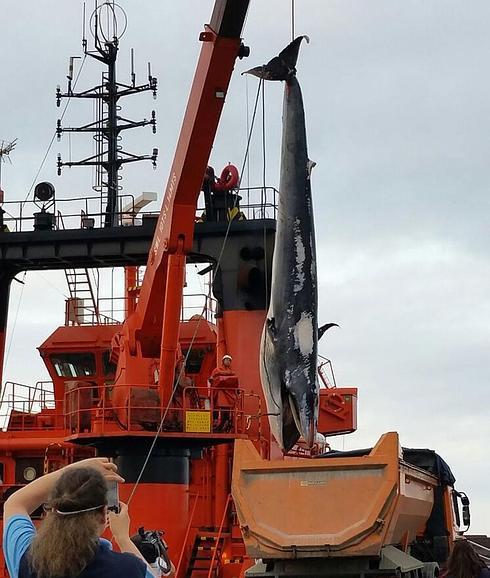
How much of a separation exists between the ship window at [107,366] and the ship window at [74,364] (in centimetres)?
25

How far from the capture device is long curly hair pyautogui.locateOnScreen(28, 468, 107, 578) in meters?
3.43

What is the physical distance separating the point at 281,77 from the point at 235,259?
11.9 metres

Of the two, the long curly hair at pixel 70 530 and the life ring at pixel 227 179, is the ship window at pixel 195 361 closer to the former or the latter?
the life ring at pixel 227 179

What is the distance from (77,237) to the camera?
23000 millimetres

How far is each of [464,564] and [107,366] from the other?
19.1 metres

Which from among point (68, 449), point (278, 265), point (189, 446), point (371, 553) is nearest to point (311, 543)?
point (371, 553)

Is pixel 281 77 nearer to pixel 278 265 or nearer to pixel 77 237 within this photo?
pixel 278 265

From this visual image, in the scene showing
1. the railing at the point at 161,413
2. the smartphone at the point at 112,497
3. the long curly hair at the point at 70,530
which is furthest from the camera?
the railing at the point at 161,413

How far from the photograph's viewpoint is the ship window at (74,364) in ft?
80.2

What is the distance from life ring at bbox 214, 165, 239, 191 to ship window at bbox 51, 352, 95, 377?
481cm

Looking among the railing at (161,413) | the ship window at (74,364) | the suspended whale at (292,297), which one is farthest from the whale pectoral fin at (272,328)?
the ship window at (74,364)

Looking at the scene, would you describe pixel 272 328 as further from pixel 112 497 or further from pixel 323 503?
pixel 112 497

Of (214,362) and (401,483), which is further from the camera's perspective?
(214,362)

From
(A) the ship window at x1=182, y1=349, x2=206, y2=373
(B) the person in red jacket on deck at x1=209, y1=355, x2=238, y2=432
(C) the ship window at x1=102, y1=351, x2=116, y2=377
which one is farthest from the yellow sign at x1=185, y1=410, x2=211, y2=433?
(C) the ship window at x1=102, y1=351, x2=116, y2=377
